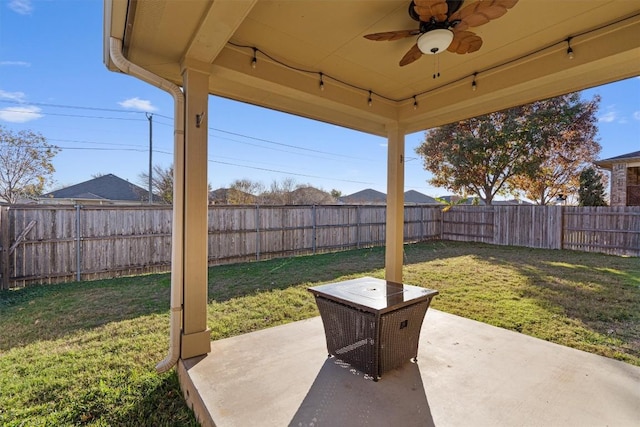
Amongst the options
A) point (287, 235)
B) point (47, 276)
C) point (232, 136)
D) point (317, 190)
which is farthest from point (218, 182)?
point (47, 276)

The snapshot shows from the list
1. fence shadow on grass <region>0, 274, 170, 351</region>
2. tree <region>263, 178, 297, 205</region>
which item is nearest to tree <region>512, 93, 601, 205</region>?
A: tree <region>263, 178, 297, 205</region>

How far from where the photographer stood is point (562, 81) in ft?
8.31

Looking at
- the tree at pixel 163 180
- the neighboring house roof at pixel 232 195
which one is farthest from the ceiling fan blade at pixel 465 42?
the tree at pixel 163 180

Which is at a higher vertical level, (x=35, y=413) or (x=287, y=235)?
(x=287, y=235)

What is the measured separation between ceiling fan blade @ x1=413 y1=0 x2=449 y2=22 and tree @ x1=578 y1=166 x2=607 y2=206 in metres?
13.5

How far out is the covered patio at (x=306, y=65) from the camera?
1852 millimetres

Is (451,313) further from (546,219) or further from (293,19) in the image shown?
(546,219)

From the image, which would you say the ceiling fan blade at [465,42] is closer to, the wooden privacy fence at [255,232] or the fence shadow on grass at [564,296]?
the fence shadow on grass at [564,296]

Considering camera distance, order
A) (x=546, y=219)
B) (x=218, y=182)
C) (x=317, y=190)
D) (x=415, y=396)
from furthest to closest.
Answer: (x=317, y=190), (x=218, y=182), (x=546, y=219), (x=415, y=396)

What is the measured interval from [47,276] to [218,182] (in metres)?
10.8

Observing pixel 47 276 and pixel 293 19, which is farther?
pixel 47 276

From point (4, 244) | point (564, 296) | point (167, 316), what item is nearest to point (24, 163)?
point (4, 244)

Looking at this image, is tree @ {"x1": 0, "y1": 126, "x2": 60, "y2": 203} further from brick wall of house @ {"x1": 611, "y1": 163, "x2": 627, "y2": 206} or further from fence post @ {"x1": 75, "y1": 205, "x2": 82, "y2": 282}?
brick wall of house @ {"x1": 611, "y1": 163, "x2": 627, "y2": 206}

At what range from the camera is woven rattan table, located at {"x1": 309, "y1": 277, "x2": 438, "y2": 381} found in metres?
1.96
